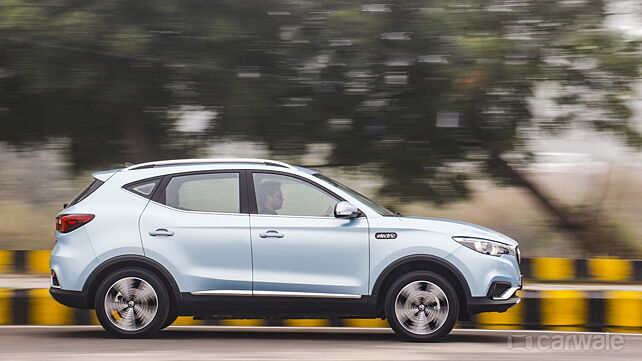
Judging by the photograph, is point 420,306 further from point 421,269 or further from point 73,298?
point 73,298

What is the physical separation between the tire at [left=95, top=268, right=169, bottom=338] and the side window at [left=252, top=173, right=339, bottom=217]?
1137mm

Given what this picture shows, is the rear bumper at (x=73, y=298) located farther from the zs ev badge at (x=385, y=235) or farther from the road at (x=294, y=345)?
the zs ev badge at (x=385, y=235)

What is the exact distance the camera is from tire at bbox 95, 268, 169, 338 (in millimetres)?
7863

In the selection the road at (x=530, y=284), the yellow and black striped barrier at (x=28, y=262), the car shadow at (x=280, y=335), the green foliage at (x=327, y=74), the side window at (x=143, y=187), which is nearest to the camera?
the side window at (x=143, y=187)

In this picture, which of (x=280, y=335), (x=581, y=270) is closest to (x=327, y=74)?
(x=581, y=270)

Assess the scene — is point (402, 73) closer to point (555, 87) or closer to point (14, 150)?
point (555, 87)

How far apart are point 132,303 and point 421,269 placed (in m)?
2.50

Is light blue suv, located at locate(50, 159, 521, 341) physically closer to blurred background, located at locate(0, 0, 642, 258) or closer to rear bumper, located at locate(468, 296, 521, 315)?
rear bumper, located at locate(468, 296, 521, 315)

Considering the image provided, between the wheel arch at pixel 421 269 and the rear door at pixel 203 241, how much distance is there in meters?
1.11

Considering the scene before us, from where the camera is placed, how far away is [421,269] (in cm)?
789

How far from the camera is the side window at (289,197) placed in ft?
26.1

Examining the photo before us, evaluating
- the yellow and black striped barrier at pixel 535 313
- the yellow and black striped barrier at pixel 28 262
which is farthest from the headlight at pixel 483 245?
the yellow and black striped barrier at pixel 28 262

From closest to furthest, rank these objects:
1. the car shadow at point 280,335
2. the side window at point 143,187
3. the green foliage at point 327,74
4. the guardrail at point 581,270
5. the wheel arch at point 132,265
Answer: the wheel arch at point 132,265 < the side window at point 143,187 < the car shadow at point 280,335 < the guardrail at point 581,270 < the green foliage at point 327,74

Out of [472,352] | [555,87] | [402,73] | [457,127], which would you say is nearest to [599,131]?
[555,87]
